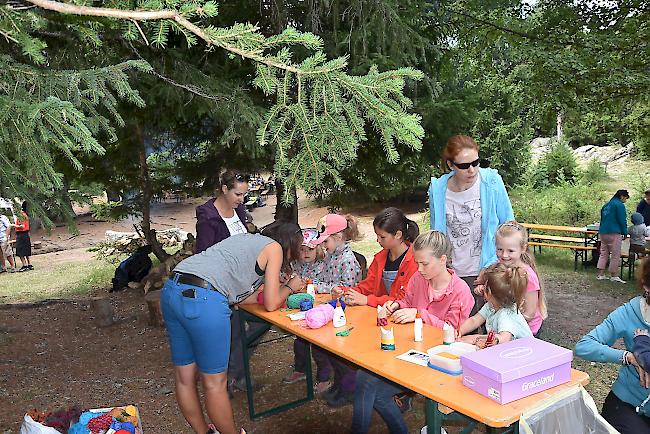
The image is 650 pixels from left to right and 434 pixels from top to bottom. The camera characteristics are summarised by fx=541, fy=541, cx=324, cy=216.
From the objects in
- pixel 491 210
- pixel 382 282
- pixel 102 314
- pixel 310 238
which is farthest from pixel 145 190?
pixel 491 210

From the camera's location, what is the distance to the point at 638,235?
8.32m

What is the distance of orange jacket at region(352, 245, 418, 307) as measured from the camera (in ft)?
11.4

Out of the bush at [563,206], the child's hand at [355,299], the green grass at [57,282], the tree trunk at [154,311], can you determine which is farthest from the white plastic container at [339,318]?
the bush at [563,206]

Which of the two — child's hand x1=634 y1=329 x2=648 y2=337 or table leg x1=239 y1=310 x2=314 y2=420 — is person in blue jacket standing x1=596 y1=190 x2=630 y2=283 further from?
child's hand x1=634 y1=329 x2=648 y2=337

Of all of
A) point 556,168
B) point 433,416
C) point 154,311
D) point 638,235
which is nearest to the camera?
point 433,416

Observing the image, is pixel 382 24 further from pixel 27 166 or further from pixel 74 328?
pixel 74 328

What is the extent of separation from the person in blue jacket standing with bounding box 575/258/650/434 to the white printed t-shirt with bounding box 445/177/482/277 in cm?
105

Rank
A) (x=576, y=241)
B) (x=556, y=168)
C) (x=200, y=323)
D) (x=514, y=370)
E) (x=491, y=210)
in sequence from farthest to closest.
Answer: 1. (x=556, y=168)
2. (x=576, y=241)
3. (x=491, y=210)
4. (x=200, y=323)
5. (x=514, y=370)

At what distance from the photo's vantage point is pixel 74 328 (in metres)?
6.51

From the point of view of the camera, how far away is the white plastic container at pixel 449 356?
7.61 ft

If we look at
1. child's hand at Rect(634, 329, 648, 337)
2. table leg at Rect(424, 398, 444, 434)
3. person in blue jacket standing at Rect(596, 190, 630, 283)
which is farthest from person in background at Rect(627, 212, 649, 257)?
table leg at Rect(424, 398, 444, 434)

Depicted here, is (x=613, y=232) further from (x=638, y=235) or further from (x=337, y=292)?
(x=337, y=292)

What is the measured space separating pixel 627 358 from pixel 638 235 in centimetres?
695

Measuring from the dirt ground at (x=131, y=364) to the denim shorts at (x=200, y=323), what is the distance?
1101 millimetres
